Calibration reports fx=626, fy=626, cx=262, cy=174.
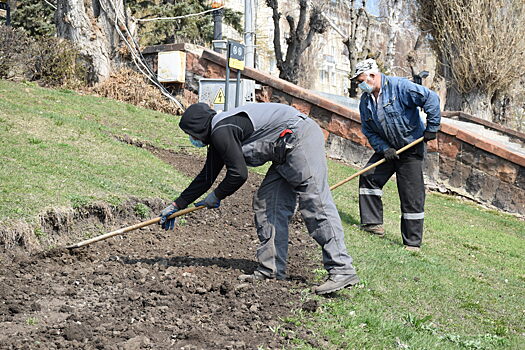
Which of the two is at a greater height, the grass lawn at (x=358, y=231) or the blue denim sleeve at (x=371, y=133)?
the blue denim sleeve at (x=371, y=133)

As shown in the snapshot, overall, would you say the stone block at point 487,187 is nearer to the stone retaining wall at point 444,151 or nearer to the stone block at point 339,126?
the stone retaining wall at point 444,151

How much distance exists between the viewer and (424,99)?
22.6ft

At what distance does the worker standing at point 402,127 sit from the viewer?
6965 millimetres

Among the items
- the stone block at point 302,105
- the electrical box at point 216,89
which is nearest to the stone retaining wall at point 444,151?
the stone block at point 302,105

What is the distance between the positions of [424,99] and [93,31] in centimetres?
892

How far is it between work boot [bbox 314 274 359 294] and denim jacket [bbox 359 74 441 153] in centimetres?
286

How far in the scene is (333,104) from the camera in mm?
13094

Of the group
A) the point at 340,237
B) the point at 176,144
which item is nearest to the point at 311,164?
the point at 340,237

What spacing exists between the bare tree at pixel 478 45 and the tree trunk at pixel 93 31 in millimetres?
9761

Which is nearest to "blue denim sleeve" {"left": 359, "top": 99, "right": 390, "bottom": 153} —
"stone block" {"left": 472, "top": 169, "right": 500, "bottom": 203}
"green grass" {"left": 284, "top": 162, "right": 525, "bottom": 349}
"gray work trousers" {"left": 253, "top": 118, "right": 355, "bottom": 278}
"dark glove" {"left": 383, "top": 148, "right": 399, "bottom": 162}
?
"dark glove" {"left": 383, "top": 148, "right": 399, "bottom": 162}

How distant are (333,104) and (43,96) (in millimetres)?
5735

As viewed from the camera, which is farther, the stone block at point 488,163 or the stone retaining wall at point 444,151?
the stone block at point 488,163

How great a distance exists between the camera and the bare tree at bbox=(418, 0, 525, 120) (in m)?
17.7

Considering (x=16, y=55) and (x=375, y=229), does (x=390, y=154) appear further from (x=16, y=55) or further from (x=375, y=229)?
(x=16, y=55)
